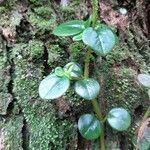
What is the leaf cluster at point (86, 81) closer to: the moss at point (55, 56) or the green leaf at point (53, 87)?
the green leaf at point (53, 87)

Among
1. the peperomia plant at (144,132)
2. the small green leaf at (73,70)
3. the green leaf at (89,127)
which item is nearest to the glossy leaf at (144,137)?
the peperomia plant at (144,132)

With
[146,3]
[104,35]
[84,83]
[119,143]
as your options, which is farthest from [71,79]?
[146,3]

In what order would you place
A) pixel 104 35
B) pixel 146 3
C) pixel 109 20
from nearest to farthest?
1. pixel 104 35
2. pixel 109 20
3. pixel 146 3

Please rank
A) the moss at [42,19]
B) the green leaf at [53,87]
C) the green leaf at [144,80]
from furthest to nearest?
1. the moss at [42,19]
2. the green leaf at [144,80]
3. the green leaf at [53,87]

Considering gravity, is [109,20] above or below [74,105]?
above

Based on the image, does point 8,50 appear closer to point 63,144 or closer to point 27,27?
point 27,27

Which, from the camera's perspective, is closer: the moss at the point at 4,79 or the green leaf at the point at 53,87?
the green leaf at the point at 53,87
